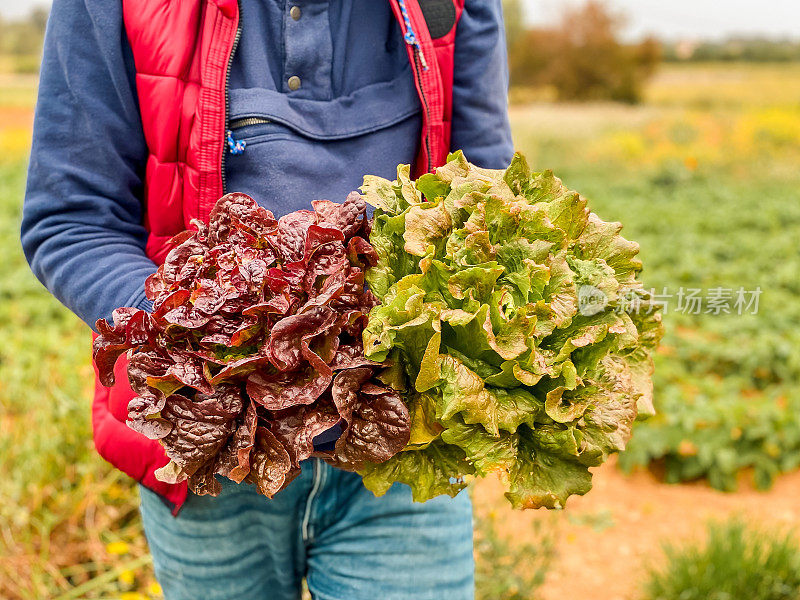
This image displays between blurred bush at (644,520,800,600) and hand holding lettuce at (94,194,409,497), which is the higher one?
hand holding lettuce at (94,194,409,497)

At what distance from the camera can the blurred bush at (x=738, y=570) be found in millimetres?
3092

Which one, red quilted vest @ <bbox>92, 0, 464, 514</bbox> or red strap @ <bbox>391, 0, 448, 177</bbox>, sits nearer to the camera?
red quilted vest @ <bbox>92, 0, 464, 514</bbox>

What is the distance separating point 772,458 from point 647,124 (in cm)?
1062

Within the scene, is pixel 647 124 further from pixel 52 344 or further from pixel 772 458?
pixel 52 344

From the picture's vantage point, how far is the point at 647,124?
13.8m

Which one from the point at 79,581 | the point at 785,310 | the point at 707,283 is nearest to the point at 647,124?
the point at 707,283

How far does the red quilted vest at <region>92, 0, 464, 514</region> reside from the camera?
1.52 metres

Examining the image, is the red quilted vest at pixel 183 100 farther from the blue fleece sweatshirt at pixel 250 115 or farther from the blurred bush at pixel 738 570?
the blurred bush at pixel 738 570

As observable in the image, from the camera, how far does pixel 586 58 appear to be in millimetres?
17750

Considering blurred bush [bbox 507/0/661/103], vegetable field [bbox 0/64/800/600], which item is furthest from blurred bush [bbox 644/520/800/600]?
blurred bush [bbox 507/0/661/103]

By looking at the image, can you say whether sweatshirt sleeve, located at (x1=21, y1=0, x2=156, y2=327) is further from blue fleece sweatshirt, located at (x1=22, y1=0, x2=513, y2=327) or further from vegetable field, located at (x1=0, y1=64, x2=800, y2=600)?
vegetable field, located at (x1=0, y1=64, x2=800, y2=600)

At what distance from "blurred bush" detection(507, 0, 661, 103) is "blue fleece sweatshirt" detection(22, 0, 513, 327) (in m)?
16.5

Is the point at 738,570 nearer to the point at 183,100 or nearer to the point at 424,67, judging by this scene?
the point at 424,67

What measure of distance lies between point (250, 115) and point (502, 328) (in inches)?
28.7
